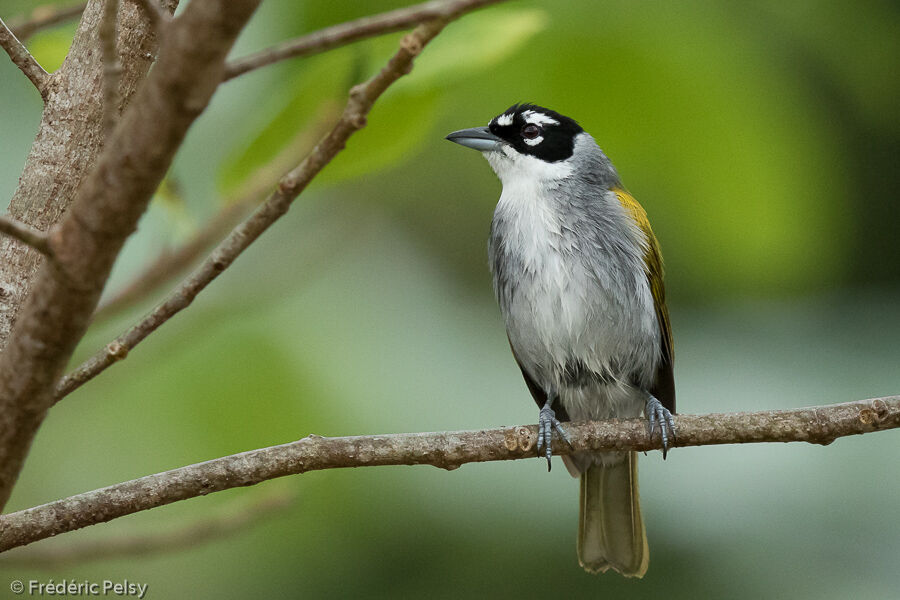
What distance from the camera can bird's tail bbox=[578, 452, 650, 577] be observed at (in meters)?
3.17

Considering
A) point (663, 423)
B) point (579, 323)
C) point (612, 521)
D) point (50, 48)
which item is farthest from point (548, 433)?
point (50, 48)

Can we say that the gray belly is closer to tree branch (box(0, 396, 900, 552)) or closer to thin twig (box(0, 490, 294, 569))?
tree branch (box(0, 396, 900, 552))

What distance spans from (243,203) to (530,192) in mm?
1577

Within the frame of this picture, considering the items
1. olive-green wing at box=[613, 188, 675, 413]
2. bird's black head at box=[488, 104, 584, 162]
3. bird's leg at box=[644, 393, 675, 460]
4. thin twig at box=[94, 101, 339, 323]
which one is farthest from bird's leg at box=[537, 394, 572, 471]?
bird's black head at box=[488, 104, 584, 162]

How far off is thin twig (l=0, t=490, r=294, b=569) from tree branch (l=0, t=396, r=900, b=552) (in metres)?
0.25

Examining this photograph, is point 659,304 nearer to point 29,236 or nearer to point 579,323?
point 579,323

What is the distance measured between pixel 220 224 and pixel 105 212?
0.80 m

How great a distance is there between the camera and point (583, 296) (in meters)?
3.01

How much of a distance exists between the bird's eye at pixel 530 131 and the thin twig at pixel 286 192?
2.13 meters

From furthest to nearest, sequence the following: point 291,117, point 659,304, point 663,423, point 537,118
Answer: point 537,118, point 659,304, point 663,423, point 291,117

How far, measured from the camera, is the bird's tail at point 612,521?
3.17 m

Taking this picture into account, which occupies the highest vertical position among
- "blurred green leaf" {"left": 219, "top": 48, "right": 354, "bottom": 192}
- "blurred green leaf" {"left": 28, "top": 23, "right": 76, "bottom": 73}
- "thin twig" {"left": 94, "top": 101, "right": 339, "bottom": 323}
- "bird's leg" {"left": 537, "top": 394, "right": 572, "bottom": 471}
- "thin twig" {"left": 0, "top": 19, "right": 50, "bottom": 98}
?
"blurred green leaf" {"left": 28, "top": 23, "right": 76, "bottom": 73}

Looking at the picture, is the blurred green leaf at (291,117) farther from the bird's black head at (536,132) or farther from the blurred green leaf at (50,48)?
the bird's black head at (536,132)

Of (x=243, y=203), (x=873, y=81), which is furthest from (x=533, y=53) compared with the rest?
(x=873, y=81)
